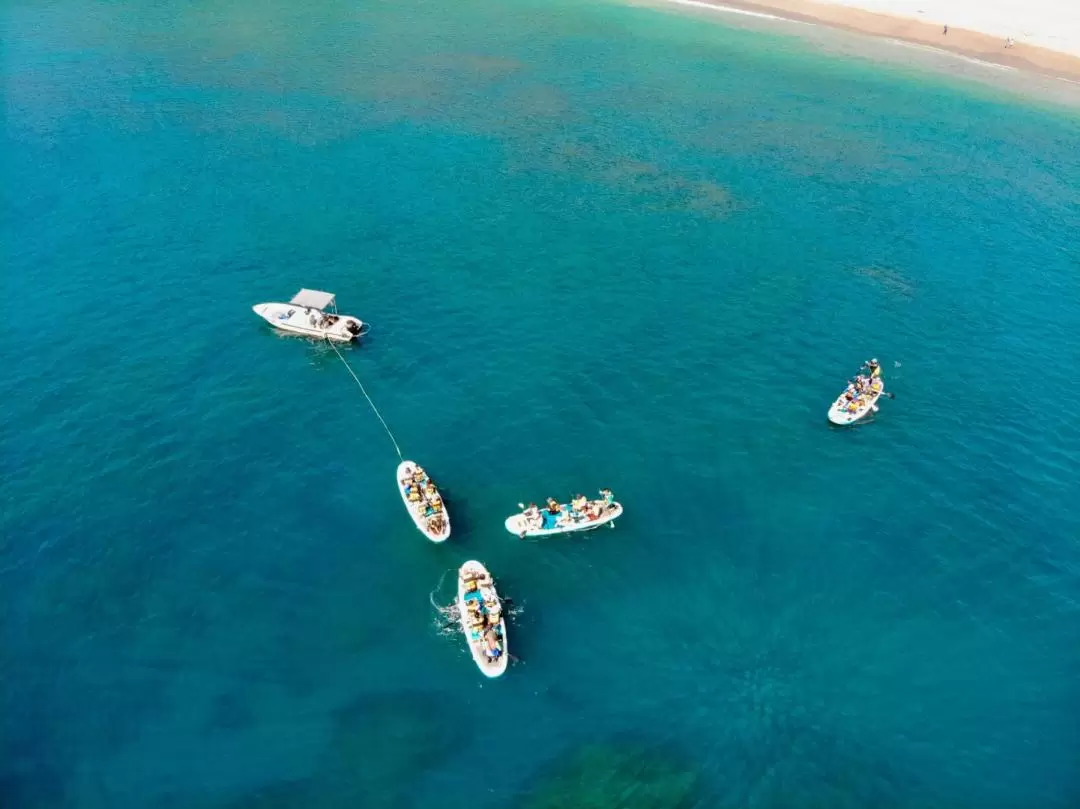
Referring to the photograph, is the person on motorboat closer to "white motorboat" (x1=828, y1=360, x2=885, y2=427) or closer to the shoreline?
"white motorboat" (x1=828, y1=360, x2=885, y2=427)

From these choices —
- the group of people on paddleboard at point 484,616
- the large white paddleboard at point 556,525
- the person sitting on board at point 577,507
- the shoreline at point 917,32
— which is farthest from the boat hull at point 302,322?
the shoreline at point 917,32

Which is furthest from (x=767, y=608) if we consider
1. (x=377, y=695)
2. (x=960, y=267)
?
(x=960, y=267)

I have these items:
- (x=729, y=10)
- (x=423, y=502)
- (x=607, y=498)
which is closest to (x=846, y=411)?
(x=607, y=498)

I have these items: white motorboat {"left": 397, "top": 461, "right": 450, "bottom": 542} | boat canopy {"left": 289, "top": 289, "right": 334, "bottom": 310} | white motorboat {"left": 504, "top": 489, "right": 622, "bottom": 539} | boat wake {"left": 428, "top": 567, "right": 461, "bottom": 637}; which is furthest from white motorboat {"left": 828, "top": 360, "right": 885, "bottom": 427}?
boat canopy {"left": 289, "top": 289, "right": 334, "bottom": 310}

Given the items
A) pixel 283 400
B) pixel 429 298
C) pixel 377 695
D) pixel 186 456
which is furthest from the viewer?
pixel 429 298

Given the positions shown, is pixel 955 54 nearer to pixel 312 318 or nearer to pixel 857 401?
pixel 857 401

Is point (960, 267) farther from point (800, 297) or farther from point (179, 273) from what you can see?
point (179, 273)
